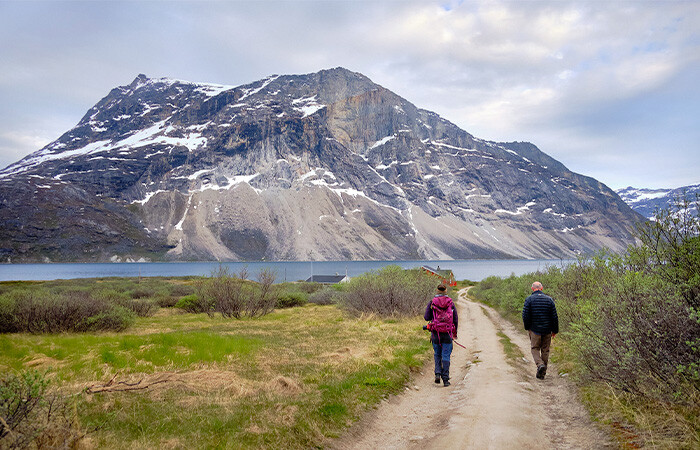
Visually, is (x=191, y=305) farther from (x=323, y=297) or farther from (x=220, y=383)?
(x=220, y=383)

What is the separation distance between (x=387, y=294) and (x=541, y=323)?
17.7 meters

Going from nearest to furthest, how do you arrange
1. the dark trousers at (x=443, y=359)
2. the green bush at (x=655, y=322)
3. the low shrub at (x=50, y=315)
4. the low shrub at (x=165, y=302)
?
1. the green bush at (x=655, y=322)
2. the dark trousers at (x=443, y=359)
3. the low shrub at (x=50, y=315)
4. the low shrub at (x=165, y=302)

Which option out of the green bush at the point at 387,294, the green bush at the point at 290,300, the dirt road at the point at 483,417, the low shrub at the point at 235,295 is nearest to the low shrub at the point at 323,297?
the green bush at the point at 290,300

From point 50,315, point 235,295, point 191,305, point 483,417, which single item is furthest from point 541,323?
point 191,305

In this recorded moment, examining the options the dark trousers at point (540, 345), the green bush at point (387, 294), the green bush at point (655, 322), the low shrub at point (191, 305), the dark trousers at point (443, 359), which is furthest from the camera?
the low shrub at point (191, 305)

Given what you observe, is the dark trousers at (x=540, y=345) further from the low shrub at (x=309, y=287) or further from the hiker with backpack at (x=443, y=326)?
the low shrub at (x=309, y=287)

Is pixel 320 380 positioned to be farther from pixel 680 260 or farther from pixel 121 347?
pixel 680 260

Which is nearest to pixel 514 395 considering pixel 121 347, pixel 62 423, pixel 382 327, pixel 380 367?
pixel 380 367

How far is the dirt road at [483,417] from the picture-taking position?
6602 millimetres

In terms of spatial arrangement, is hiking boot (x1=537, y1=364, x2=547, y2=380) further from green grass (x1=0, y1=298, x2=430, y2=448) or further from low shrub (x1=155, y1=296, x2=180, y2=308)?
low shrub (x1=155, y1=296, x2=180, y2=308)

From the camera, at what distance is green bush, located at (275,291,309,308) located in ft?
153

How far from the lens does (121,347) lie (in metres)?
12.4

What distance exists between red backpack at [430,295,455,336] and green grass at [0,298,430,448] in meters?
1.87

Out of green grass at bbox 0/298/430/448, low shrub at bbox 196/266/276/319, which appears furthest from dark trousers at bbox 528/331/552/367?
low shrub at bbox 196/266/276/319
